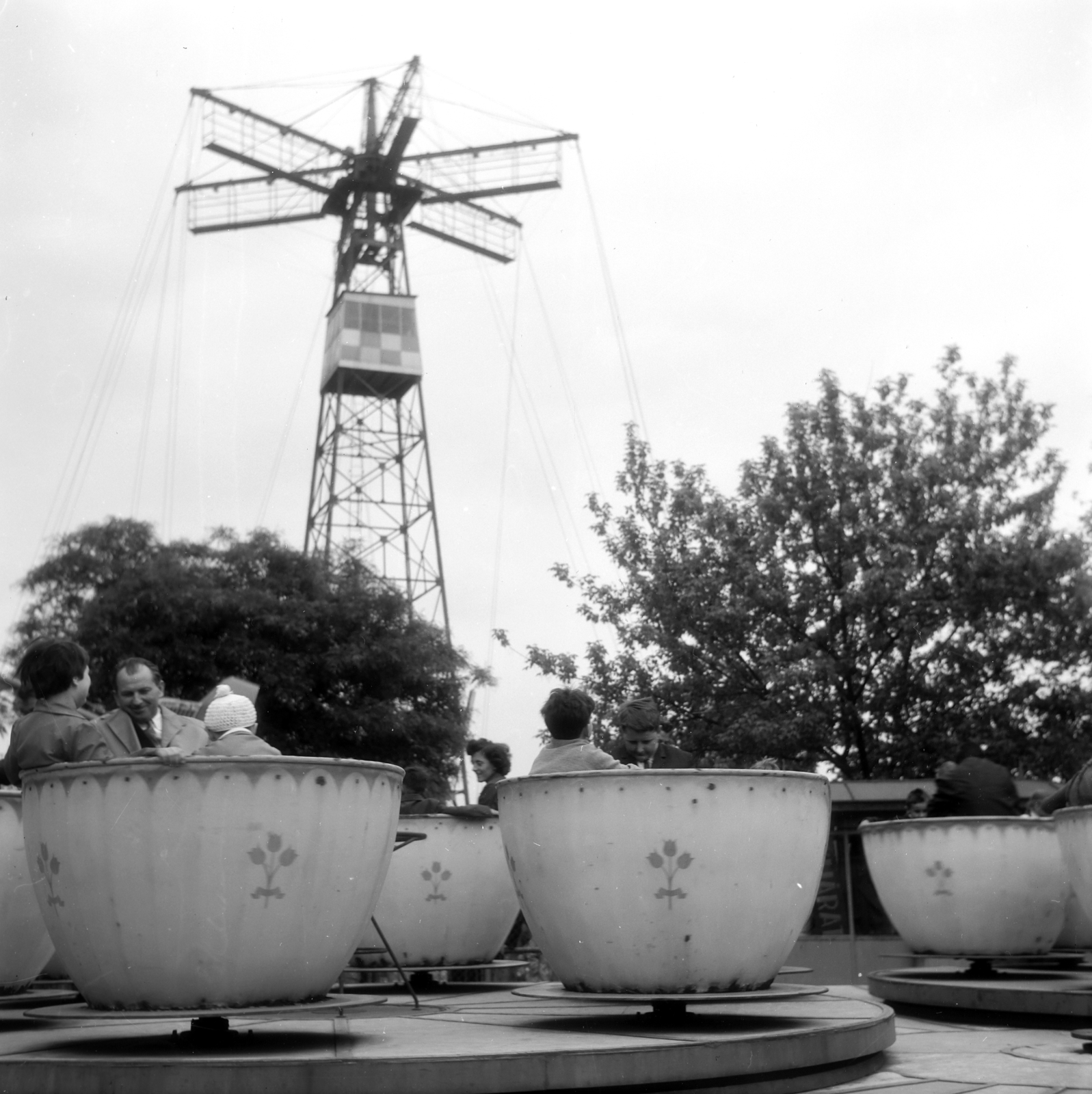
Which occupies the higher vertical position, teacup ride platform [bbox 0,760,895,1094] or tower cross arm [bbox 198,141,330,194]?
tower cross arm [bbox 198,141,330,194]

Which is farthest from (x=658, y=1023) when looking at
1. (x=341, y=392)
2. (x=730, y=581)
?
(x=341, y=392)

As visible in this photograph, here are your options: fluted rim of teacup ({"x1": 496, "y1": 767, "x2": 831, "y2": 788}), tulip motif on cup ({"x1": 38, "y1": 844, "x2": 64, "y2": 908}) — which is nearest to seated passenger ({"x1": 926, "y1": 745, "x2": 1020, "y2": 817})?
fluted rim of teacup ({"x1": 496, "y1": 767, "x2": 831, "y2": 788})

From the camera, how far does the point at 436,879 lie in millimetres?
6984

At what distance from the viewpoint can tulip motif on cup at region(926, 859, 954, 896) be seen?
715 cm

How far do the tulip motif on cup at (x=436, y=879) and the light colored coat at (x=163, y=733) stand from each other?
176 cm

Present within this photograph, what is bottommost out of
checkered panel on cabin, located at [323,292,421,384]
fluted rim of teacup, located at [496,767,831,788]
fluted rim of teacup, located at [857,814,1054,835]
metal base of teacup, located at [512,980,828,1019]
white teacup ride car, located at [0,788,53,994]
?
metal base of teacup, located at [512,980,828,1019]

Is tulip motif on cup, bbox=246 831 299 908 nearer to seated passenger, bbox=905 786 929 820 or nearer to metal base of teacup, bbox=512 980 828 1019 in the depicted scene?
metal base of teacup, bbox=512 980 828 1019

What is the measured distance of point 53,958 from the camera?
6.48 meters

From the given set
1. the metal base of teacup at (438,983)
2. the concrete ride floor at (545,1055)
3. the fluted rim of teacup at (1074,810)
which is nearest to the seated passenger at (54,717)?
the concrete ride floor at (545,1055)

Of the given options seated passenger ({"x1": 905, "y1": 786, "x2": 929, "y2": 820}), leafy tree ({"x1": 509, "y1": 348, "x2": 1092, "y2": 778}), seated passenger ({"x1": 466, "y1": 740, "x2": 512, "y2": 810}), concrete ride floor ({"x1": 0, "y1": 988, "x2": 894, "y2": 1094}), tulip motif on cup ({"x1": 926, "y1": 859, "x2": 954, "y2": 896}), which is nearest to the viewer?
concrete ride floor ({"x1": 0, "y1": 988, "x2": 894, "y2": 1094})

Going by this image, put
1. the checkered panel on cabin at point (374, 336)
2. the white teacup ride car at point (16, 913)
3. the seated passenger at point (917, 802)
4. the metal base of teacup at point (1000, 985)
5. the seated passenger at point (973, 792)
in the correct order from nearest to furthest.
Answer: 1. the white teacup ride car at point (16, 913)
2. the metal base of teacup at point (1000, 985)
3. the seated passenger at point (973, 792)
4. the seated passenger at point (917, 802)
5. the checkered panel on cabin at point (374, 336)

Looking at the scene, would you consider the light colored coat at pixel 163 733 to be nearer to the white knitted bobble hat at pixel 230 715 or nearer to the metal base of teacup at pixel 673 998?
the white knitted bobble hat at pixel 230 715

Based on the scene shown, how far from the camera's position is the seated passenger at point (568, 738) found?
5426 mm

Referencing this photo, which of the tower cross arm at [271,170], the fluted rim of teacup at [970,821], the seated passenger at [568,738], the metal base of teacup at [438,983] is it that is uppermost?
the tower cross arm at [271,170]
